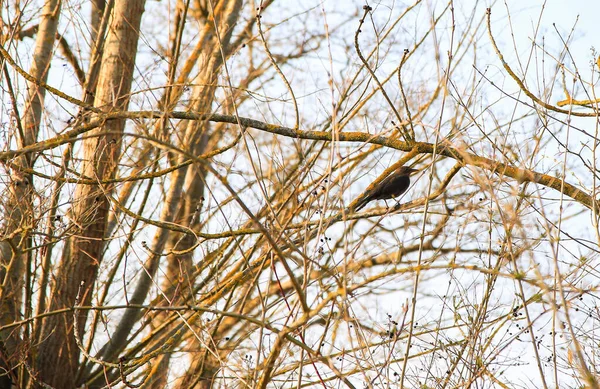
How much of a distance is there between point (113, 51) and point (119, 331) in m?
2.30

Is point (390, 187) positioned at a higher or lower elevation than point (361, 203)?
higher

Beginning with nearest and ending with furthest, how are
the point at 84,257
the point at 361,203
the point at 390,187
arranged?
the point at 361,203
the point at 390,187
the point at 84,257

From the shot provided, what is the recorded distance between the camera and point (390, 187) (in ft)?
16.2

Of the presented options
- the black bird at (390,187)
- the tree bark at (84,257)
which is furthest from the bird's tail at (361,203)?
the tree bark at (84,257)

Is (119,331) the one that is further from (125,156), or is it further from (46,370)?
(125,156)

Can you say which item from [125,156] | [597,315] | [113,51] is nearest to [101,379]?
[125,156]

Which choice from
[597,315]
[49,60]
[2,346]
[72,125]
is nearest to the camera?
[597,315]

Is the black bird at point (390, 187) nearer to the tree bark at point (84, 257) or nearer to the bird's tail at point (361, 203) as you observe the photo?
the bird's tail at point (361, 203)

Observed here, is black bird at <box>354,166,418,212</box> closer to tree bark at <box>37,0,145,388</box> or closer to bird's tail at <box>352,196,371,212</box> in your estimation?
bird's tail at <box>352,196,371,212</box>

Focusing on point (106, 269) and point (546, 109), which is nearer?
point (546, 109)

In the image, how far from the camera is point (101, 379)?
558 centimetres

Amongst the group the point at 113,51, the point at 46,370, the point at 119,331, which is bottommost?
the point at 46,370

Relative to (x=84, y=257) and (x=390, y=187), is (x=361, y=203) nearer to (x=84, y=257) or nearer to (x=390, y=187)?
(x=390, y=187)

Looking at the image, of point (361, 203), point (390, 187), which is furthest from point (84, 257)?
point (390, 187)
